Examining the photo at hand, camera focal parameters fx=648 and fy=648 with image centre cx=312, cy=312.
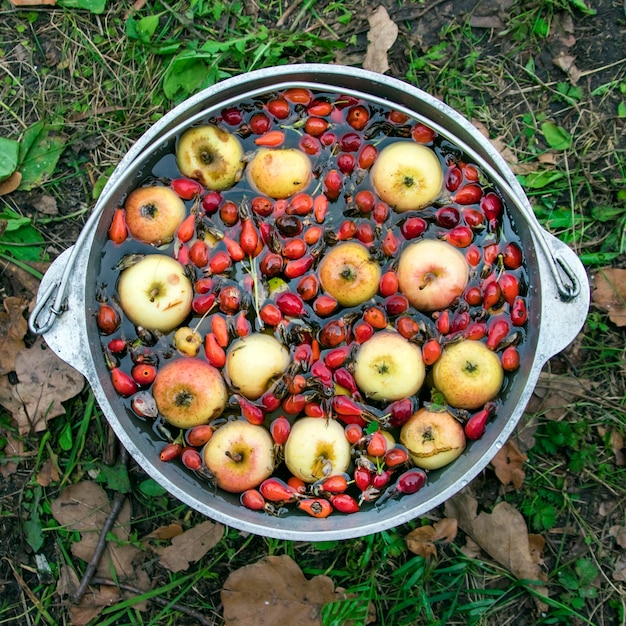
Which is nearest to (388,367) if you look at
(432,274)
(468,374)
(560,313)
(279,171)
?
(468,374)

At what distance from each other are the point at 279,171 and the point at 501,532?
7.95 ft

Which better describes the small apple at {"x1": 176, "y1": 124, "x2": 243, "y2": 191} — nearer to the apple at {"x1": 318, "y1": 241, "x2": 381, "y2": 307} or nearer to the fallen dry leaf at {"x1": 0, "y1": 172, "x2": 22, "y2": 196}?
the apple at {"x1": 318, "y1": 241, "x2": 381, "y2": 307}

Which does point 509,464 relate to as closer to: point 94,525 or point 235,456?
point 235,456

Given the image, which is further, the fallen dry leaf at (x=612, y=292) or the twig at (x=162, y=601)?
the fallen dry leaf at (x=612, y=292)

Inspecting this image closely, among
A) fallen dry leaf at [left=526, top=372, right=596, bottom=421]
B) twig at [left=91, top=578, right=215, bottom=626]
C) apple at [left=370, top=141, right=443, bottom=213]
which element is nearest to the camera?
apple at [left=370, top=141, right=443, bottom=213]

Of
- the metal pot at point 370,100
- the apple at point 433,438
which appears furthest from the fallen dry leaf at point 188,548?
the apple at point 433,438

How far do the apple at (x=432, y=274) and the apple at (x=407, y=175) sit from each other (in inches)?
9.3

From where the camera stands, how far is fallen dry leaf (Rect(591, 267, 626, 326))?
392 cm

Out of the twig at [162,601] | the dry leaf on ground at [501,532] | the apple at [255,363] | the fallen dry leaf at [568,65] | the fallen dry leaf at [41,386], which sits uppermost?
the fallen dry leaf at [568,65]

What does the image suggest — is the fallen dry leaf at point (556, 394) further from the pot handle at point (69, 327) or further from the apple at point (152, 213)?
the pot handle at point (69, 327)

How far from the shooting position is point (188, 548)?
375 cm

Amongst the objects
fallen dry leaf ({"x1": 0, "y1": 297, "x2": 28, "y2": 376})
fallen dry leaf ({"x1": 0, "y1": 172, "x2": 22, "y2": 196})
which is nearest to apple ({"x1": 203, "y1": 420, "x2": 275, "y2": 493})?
fallen dry leaf ({"x1": 0, "y1": 297, "x2": 28, "y2": 376})

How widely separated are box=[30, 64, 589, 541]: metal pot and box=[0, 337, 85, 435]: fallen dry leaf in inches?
26.0

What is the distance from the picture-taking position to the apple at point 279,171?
3332mm
